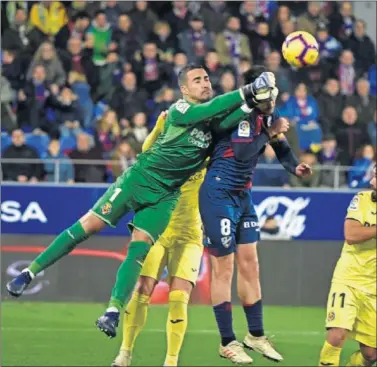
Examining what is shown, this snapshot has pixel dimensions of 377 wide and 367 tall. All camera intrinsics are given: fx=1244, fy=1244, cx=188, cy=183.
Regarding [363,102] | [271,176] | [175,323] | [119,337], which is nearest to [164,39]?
[271,176]

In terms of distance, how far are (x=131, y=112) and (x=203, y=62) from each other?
5.17 feet

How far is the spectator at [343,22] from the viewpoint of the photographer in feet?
70.9

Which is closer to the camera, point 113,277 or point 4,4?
point 113,277

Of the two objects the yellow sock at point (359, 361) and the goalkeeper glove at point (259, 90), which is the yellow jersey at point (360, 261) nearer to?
the yellow sock at point (359, 361)

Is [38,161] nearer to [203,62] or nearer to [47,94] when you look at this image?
[47,94]

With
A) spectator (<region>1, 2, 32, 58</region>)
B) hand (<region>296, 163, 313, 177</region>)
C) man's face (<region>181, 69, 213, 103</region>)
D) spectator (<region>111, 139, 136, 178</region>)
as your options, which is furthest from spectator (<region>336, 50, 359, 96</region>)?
man's face (<region>181, 69, 213, 103</region>)

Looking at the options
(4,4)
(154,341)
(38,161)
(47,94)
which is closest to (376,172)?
(154,341)

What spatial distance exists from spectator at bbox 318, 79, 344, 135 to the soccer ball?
9119 millimetres

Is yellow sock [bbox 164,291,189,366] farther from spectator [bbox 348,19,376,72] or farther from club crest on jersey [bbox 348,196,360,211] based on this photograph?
spectator [bbox 348,19,376,72]

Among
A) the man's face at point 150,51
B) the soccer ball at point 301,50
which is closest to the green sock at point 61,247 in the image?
the soccer ball at point 301,50

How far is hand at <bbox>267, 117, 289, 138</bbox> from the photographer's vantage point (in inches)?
443

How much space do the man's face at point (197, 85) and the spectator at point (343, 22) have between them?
34.9 ft

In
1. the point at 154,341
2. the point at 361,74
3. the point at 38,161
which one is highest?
the point at 361,74

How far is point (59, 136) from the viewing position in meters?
19.3
